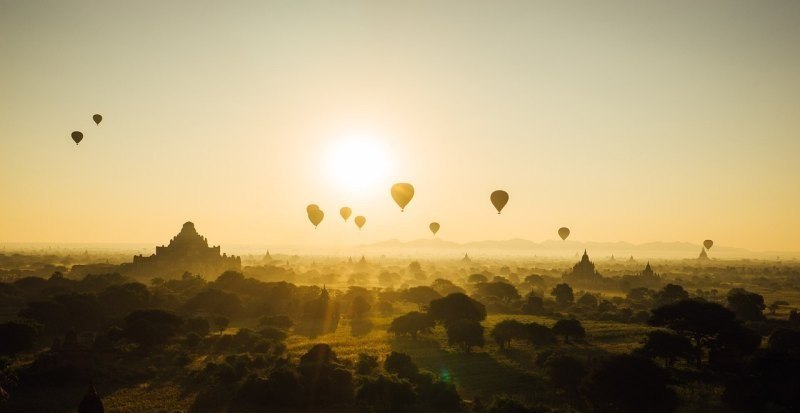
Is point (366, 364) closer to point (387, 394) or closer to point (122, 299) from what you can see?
point (387, 394)

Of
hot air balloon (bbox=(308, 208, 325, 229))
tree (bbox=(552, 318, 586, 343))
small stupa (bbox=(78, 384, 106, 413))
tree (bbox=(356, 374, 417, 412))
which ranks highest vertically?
hot air balloon (bbox=(308, 208, 325, 229))

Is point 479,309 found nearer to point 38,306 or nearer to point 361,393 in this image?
point 361,393

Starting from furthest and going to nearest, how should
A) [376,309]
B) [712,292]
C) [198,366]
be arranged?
[712,292] < [376,309] < [198,366]

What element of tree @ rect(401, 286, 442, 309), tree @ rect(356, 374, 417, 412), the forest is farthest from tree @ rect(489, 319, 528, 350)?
tree @ rect(401, 286, 442, 309)

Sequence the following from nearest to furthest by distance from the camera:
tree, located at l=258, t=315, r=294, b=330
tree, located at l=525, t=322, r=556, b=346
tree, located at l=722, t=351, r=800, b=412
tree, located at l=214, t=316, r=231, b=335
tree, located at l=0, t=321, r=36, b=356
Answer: tree, located at l=722, t=351, r=800, b=412
tree, located at l=0, t=321, r=36, b=356
tree, located at l=525, t=322, r=556, b=346
tree, located at l=214, t=316, r=231, b=335
tree, located at l=258, t=315, r=294, b=330

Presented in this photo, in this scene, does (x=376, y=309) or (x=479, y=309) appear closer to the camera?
(x=479, y=309)

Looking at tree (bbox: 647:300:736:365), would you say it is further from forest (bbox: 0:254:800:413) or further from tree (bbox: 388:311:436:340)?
tree (bbox: 388:311:436:340)

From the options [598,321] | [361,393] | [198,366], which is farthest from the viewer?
[598,321]

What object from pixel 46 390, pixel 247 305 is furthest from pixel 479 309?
pixel 46 390

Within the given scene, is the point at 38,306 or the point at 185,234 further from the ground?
the point at 185,234
